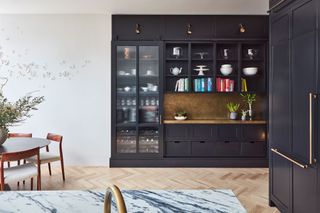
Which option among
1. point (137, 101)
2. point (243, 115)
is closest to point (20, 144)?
point (137, 101)

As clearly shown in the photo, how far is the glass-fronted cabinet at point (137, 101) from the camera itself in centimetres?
482

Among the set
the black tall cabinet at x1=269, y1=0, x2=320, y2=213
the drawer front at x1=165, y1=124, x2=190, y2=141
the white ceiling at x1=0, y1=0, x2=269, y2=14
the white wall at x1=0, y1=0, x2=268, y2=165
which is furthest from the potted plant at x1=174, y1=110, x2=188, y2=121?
the black tall cabinet at x1=269, y1=0, x2=320, y2=213

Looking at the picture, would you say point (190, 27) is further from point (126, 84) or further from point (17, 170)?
point (17, 170)

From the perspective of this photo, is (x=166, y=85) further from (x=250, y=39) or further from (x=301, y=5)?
(x=301, y=5)

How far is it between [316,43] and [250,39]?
2.72 meters

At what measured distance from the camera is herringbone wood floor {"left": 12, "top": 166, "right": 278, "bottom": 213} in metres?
3.76

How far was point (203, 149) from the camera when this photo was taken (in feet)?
15.8

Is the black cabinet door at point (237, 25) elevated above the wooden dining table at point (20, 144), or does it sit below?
above

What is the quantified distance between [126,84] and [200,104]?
4.90 ft

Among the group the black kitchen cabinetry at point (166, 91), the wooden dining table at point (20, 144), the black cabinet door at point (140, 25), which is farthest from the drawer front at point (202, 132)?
the wooden dining table at point (20, 144)

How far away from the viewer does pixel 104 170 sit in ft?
15.2

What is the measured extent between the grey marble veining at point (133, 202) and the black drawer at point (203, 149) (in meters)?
3.66

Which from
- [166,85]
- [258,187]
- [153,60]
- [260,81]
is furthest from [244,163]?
[153,60]

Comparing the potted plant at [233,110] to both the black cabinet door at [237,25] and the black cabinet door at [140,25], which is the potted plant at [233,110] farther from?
the black cabinet door at [140,25]
